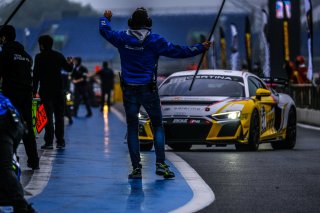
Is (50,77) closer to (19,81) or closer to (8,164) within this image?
(19,81)

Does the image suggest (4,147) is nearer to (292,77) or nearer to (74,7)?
(292,77)

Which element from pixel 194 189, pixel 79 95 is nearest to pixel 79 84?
pixel 79 95

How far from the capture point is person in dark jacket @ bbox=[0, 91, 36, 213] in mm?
9102

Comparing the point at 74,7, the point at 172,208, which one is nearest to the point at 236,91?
the point at 172,208

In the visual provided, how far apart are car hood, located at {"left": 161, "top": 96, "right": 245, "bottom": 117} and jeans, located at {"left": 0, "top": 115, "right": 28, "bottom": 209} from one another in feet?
30.3

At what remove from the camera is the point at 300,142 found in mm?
21812

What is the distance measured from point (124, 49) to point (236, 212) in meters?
3.61

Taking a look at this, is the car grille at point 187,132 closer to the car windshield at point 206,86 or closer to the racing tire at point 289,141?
the car windshield at point 206,86

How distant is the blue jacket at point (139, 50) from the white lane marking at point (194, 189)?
1.16 metres

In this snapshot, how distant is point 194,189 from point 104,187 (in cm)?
88

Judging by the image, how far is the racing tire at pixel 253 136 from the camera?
18562 mm

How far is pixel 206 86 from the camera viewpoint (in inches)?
766

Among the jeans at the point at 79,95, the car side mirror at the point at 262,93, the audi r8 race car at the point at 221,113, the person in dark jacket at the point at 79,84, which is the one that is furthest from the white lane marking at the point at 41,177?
the jeans at the point at 79,95

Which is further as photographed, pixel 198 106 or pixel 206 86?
pixel 206 86
